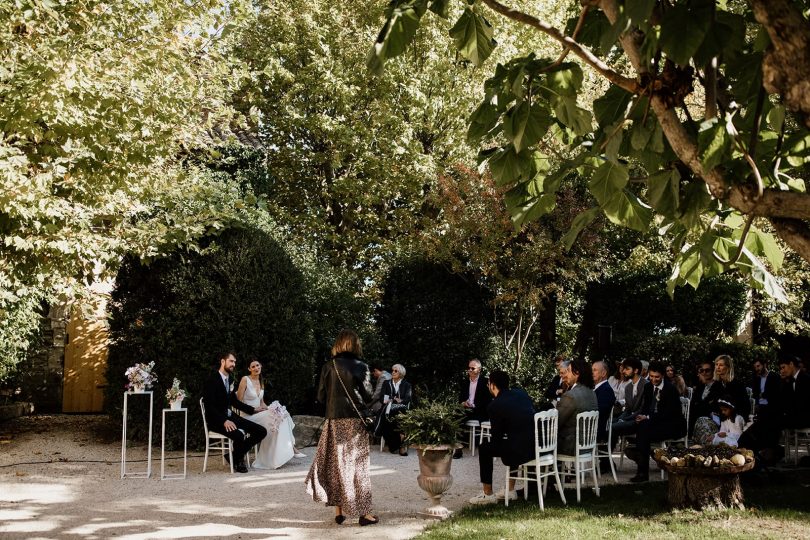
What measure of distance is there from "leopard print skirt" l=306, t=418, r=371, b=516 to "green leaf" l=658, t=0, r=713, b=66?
18.3ft

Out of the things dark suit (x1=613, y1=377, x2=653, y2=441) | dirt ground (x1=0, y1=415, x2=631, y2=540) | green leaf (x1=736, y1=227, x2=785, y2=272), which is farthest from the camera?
dark suit (x1=613, y1=377, x2=653, y2=441)

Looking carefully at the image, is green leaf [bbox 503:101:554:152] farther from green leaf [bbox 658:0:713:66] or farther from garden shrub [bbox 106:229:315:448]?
garden shrub [bbox 106:229:315:448]

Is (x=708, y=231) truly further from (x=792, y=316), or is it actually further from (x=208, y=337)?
(x=792, y=316)

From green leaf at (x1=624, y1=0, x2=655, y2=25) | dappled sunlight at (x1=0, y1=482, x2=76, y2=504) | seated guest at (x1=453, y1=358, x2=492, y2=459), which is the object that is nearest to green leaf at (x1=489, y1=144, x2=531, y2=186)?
green leaf at (x1=624, y1=0, x2=655, y2=25)

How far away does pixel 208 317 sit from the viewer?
13469 mm

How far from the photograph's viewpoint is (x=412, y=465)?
12.2 meters

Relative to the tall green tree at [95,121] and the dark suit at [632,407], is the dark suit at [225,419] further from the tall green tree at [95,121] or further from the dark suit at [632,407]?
the dark suit at [632,407]

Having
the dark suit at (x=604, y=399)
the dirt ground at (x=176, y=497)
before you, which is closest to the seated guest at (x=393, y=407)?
the dirt ground at (x=176, y=497)

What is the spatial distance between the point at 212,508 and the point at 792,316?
16.1 meters

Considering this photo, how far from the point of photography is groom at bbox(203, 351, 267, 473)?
11.5 meters

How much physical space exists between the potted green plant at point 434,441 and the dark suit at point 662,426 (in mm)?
3445

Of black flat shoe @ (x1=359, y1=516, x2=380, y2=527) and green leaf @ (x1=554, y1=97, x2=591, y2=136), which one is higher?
green leaf @ (x1=554, y1=97, x2=591, y2=136)

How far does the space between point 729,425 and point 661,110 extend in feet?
24.4

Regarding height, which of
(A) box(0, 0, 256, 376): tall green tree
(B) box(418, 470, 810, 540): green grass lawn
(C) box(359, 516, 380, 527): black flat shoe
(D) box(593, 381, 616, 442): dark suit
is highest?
(A) box(0, 0, 256, 376): tall green tree
